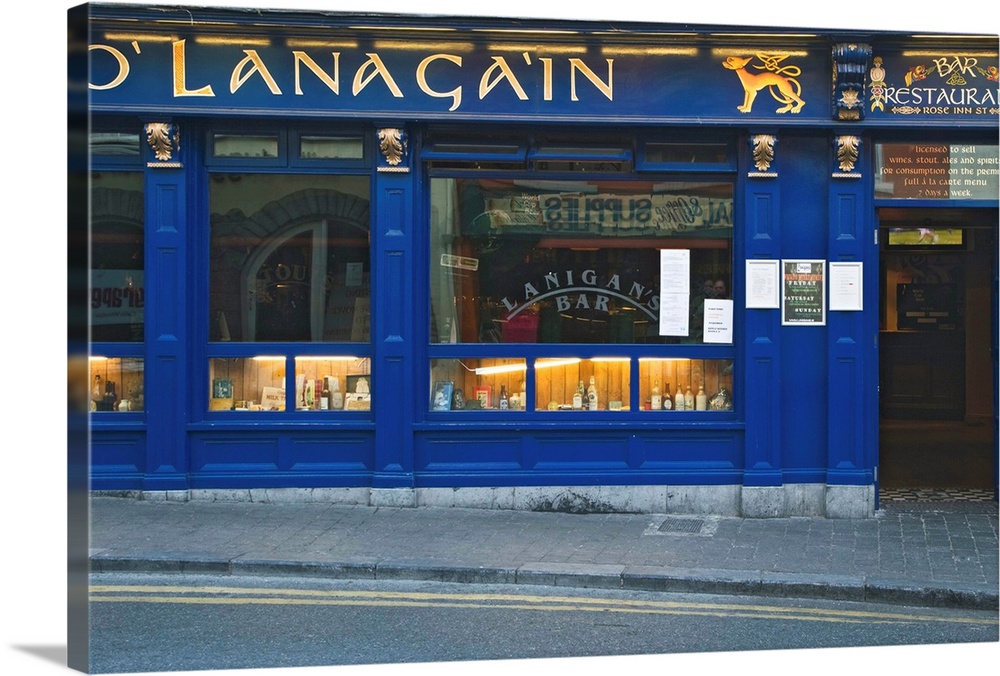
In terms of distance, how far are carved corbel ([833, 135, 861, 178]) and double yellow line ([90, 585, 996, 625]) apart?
14.1 ft

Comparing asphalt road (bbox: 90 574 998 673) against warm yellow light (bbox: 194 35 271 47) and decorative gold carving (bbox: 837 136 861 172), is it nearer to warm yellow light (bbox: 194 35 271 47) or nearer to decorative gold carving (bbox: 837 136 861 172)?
decorative gold carving (bbox: 837 136 861 172)

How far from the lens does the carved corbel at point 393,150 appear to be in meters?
10.3

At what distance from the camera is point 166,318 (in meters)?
10.4

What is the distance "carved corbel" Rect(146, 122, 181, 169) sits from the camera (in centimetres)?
1020

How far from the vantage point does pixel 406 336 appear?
10430 mm

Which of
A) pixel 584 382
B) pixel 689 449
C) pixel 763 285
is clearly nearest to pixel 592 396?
pixel 584 382

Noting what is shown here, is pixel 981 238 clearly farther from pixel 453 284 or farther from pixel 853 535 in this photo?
pixel 453 284

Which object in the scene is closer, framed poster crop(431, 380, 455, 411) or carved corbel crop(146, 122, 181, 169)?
carved corbel crop(146, 122, 181, 169)

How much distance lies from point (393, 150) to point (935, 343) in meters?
10.7

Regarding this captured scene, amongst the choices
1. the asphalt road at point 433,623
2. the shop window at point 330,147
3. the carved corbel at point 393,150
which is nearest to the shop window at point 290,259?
the shop window at point 330,147

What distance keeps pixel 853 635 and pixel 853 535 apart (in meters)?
2.73

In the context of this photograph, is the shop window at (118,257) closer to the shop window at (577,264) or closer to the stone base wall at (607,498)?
the stone base wall at (607,498)

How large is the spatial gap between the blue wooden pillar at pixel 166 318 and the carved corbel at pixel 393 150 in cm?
175

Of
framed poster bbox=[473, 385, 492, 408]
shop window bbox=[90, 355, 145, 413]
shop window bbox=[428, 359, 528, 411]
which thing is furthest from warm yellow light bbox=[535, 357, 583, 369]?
Result: shop window bbox=[90, 355, 145, 413]
